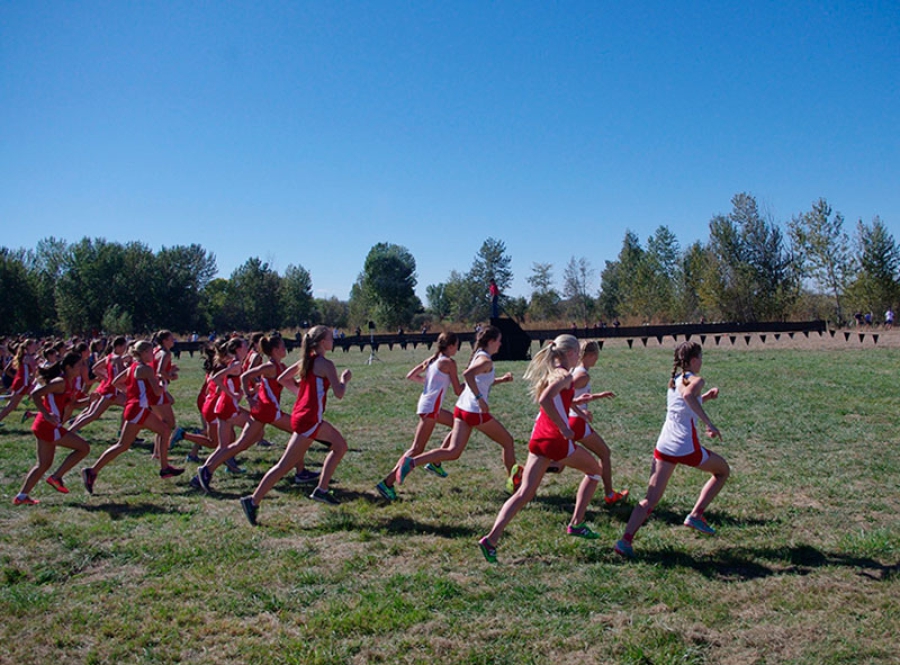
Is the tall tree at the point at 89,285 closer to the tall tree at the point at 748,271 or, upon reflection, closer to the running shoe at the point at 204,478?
the tall tree at the point at 748,271

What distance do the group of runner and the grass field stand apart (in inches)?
12.1

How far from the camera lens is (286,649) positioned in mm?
3711

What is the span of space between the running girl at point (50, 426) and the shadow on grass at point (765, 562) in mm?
5846

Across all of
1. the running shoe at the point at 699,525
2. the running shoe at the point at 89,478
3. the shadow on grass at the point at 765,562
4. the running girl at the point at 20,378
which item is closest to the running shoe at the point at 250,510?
the running shoe at the point at 89,478

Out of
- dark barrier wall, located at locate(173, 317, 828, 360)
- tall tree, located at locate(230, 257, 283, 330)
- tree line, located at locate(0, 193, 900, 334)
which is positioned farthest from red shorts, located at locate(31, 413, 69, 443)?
tall tree, located at locate(230, 257, 283, 330)

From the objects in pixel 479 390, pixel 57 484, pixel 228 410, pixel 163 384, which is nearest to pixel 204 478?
pixel 228 410

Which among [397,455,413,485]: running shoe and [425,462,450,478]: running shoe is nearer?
[397,455,413,485]: running shoe

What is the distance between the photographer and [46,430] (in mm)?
6871

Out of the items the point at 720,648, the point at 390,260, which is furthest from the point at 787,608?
the point at 390,260

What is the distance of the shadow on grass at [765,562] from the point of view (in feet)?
15.0

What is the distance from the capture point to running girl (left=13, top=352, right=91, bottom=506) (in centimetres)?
688

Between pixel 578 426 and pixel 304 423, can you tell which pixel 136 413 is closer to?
pixel 304 423

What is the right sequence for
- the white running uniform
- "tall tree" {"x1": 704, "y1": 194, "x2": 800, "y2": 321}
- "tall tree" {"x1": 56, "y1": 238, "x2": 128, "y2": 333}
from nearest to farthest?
1. the white running uniform
2. "tall tree" {"x1": 704, "y1": 194, "x2": 800, "y2": 321}
3. "tall tree" {"x1": 56, "y1": 238, "x2": 128, "y2": 333}

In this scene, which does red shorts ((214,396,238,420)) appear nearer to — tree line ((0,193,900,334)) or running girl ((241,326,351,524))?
running girl ((241,326,351,524))
